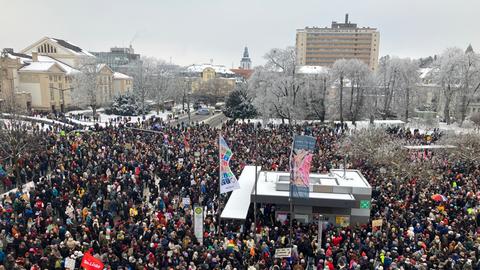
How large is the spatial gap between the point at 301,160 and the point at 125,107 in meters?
48.9

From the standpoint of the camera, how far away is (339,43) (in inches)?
4936

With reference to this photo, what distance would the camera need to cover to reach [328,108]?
53.2 metres

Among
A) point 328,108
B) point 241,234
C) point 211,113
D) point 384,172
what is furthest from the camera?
point 211,113

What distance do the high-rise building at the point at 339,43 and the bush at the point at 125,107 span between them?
74.6m

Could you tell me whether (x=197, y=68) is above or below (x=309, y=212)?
above

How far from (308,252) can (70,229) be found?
8.88 metres

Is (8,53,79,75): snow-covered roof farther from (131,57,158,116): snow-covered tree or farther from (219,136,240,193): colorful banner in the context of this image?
(219,136,240,193): colorful banner

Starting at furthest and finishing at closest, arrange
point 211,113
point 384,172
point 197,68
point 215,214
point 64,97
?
point 197,68
point 211,113
point 64,97
point 384,172
point 215,214

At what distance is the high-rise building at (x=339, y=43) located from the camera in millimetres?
124375


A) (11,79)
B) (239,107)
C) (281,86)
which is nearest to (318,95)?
(281,86)

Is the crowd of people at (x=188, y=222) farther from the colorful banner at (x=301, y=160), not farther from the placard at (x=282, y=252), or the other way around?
the colorful banner at (x=301, y=160)

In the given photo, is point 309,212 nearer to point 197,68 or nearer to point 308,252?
point 308,252

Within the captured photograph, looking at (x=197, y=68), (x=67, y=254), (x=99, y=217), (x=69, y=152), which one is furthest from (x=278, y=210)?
(x=197, y=68)

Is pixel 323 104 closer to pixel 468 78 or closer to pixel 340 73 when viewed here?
pixel 340 73
